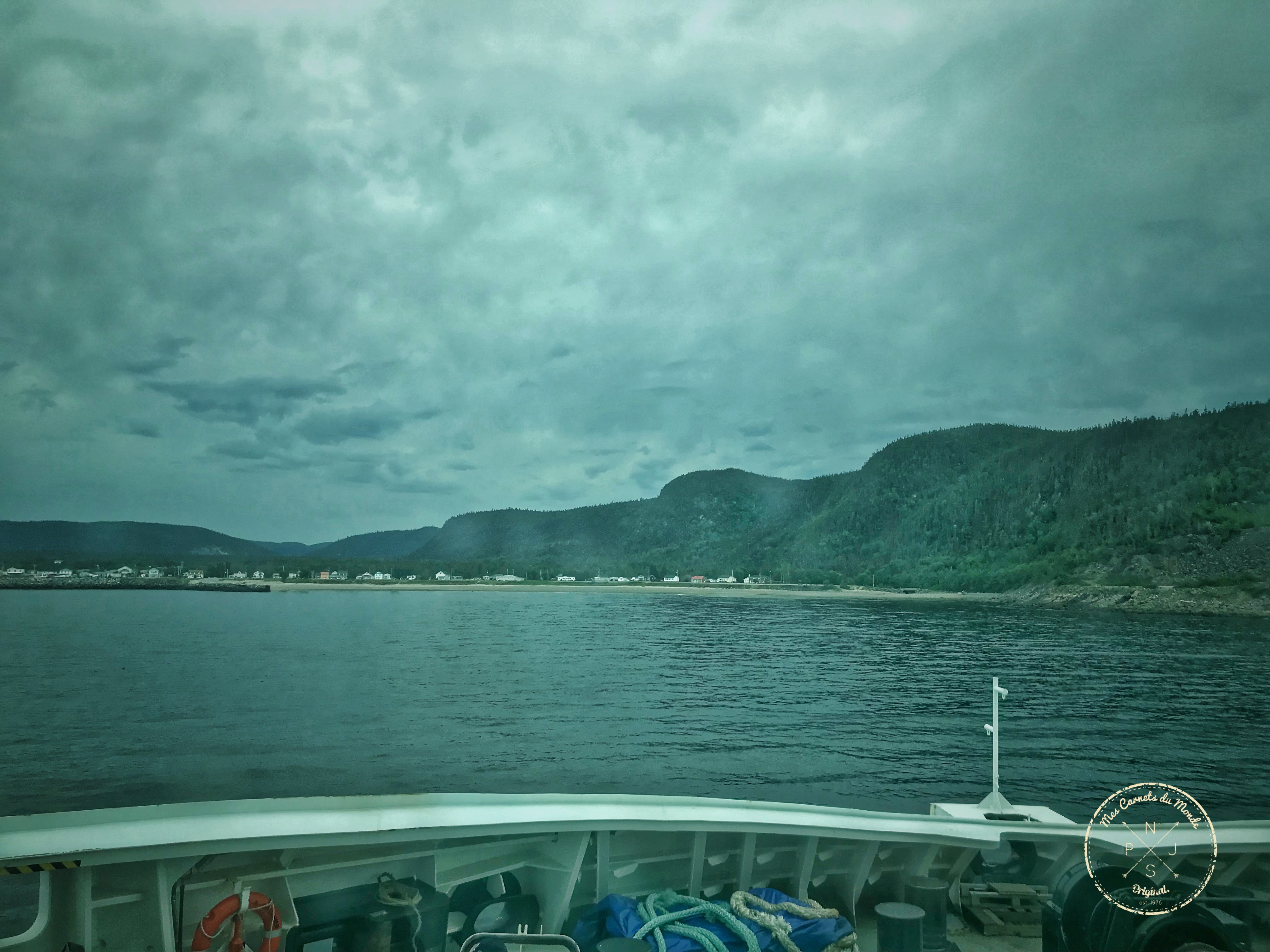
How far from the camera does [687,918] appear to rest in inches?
152

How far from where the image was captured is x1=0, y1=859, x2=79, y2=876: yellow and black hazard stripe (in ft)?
9.86

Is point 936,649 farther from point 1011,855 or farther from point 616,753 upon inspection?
point 1011,855

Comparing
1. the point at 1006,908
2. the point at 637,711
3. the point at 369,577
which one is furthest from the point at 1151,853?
the point at 369,577

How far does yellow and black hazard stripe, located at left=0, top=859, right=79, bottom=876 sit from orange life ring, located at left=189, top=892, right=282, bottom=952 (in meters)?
0.59

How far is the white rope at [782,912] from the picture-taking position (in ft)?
12.3

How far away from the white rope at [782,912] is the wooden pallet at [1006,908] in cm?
79

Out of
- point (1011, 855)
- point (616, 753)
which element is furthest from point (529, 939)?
point (616, 753)

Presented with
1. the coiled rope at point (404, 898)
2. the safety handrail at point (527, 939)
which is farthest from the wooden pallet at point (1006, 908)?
the coiled rope at point (404, 898)

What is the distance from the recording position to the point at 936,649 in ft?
193

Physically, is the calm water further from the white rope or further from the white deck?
the white rope

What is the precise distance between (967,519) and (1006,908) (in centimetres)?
10164

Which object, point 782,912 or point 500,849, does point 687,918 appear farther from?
point 500,849

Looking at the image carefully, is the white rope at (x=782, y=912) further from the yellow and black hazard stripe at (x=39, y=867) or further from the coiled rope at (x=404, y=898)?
the yellow and black hazard stripe at (x=39, y=867)

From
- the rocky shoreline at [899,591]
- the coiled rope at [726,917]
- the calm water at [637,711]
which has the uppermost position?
the coiled rope at [726,917]
